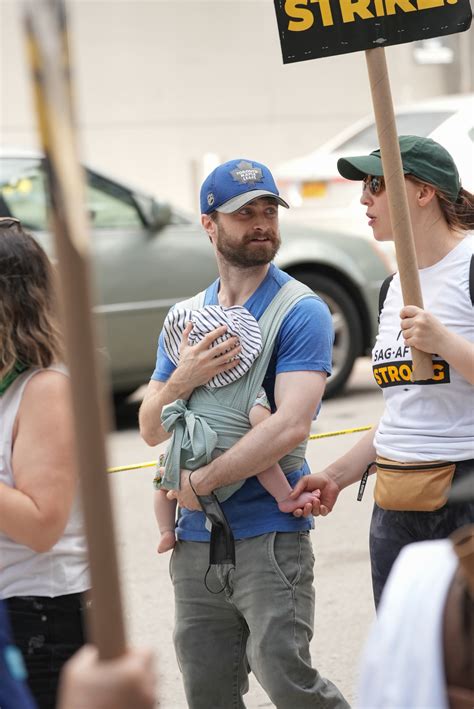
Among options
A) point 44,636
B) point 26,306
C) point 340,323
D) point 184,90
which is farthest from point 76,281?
point 184,90

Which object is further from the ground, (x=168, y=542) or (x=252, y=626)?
(x=168, y=542)

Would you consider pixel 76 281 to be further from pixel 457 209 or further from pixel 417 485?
pixel 457 209

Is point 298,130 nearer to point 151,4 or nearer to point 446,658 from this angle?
point 151,4

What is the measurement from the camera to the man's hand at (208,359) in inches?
124

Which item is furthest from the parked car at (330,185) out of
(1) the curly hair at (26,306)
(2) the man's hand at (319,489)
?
(1) the curly hair at (26,306)

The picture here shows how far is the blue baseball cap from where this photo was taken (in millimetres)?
3332

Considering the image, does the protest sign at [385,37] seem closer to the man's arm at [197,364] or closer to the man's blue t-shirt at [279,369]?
the man's blue t-shirt at [279,369]

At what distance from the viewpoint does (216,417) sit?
3.20 metres

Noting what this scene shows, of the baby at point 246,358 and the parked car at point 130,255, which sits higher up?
the parked car at point 130,255

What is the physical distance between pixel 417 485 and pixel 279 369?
0.46 metres

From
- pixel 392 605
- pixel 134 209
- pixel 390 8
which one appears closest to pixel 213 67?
pixel 134 209

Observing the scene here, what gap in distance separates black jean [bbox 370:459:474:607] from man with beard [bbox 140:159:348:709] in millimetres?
196

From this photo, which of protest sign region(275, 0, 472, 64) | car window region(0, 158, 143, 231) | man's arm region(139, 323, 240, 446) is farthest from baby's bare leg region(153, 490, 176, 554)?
car window region(0, 158, 143, 231)

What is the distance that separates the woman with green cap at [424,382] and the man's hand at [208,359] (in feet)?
1.15
